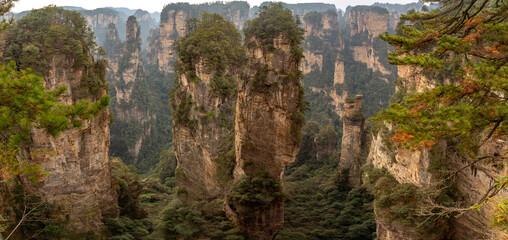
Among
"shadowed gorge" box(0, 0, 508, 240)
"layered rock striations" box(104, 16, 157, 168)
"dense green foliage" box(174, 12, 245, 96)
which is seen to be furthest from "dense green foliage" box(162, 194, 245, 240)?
"layered rock striations" box(104, 16, 157, 168)

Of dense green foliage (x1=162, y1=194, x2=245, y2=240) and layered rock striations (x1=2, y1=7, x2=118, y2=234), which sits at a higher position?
layered rock striations (x1=2, y1=7, x2=118, y2=234)

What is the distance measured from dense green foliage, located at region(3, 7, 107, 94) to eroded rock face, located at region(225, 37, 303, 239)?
8.60 metres

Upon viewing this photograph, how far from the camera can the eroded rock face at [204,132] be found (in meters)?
20.7

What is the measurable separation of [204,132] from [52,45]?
31.5 ft

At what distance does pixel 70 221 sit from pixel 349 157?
24463mm

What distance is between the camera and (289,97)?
17.7m

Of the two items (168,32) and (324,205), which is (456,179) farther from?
(168,32)

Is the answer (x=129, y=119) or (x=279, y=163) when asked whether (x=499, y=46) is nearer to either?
(x=279, y=163)

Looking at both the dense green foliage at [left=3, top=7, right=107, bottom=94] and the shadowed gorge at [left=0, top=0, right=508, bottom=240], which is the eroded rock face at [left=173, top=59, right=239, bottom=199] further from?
the dense green foliage at [left=3, top=7, right=107, bottom=94]

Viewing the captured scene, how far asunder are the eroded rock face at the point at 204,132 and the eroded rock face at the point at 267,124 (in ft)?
8.19

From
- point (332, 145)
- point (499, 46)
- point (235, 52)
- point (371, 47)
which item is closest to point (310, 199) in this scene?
point (332, 145)

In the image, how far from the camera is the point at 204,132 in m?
20.9

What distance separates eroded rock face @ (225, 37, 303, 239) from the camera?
17609 millimetres

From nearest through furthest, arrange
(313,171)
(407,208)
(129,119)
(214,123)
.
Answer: (407,208) < (214,123) < (313,171) < (129,119)
